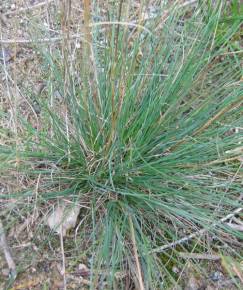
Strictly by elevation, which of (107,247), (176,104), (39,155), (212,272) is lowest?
(212,272)

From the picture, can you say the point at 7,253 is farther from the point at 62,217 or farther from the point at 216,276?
the point at 216,276

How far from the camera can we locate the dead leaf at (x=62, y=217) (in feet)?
3.25

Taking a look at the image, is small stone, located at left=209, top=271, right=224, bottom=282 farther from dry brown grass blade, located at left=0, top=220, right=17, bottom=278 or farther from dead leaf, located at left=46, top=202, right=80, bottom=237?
dry brown grass blade, located at left=0, top=220, right=17, bottom=278

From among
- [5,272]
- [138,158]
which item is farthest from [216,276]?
[5,272]

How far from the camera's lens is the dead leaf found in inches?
39.0

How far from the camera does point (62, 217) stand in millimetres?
985

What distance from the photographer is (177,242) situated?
3.23 feet

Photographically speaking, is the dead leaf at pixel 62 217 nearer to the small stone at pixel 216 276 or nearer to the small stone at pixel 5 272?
the small stone at pixel 5 272

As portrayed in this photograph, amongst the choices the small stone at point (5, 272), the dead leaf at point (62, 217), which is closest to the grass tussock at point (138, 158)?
the dead leaf at point (62, 217)

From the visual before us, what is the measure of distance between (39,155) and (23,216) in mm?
172

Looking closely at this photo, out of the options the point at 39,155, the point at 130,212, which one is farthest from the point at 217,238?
the point at 39,155

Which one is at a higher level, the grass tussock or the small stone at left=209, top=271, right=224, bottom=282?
the grass tussock

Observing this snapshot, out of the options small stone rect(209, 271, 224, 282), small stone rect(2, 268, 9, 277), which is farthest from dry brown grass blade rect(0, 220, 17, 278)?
small stone rect(209, 271, 224, 282)

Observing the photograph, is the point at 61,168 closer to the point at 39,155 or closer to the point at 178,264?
the point at 39,155
